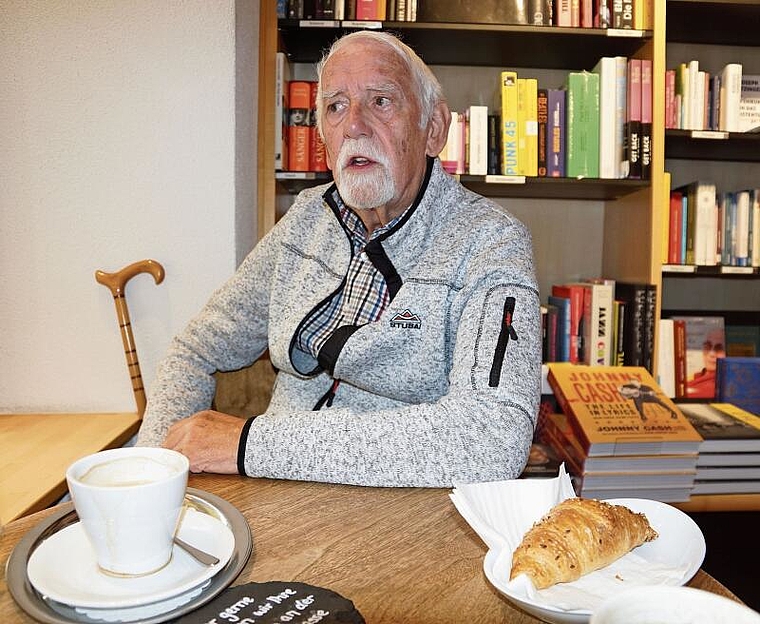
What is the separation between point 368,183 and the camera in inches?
48.5

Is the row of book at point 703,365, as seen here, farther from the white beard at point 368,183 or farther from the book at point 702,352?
the white beard at point 368,183

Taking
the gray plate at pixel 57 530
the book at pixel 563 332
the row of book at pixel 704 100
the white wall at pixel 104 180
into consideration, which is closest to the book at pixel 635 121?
the row of book at pixel 704 100

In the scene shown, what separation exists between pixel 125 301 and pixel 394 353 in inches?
33.4

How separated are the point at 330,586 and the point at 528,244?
751 millimetres

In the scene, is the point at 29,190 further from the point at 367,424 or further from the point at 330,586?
the point at 330,586

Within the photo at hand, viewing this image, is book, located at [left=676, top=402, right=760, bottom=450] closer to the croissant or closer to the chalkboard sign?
the croissant

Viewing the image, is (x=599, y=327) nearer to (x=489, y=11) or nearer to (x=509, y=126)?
(x=509, y=126)

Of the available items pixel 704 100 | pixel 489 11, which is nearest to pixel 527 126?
pixel 489 11

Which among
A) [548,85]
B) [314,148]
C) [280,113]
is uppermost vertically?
[548,85]

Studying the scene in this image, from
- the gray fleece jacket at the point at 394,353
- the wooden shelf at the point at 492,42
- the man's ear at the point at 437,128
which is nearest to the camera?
the gray fleece jacket at the point at 394,353

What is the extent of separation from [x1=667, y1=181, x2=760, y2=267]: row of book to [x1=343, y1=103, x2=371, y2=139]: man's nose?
1357 mm

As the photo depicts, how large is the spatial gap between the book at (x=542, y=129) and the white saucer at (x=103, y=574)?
5.91 ft

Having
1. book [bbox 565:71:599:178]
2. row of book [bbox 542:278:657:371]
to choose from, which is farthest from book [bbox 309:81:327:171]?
row of book [bbox 542:278:657:371]

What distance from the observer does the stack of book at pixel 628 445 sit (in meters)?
1.62
